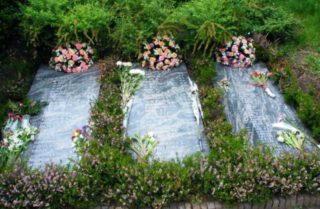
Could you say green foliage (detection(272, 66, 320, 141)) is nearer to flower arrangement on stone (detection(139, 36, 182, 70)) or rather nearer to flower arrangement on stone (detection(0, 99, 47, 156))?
flower arrangement on stone (detection(139, 36, 182, 70))

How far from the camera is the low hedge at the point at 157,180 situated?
492cm

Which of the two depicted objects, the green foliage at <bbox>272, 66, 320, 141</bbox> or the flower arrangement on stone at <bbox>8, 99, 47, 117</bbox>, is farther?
the flower arrangement on stone at <bbox>8, 99, 47, 117</bbox>

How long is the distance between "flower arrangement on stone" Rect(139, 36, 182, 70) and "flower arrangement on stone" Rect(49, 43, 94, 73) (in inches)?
34.3

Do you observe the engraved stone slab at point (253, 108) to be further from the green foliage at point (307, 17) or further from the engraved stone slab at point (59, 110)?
the engraved stone slab at point (59, 110)

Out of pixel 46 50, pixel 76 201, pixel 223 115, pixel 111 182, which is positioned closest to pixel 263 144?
pixel 223 115

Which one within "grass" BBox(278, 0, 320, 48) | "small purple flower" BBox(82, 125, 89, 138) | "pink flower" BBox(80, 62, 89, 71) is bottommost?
"small purple flower" BBox(82, 125, 89, 138)

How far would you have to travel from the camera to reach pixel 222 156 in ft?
17.2

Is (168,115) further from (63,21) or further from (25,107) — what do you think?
(63,21)

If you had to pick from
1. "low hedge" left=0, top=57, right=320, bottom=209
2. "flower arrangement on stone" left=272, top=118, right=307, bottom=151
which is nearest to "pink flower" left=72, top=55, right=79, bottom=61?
"low hedge" left=0, top=57, right=320, bottom=209

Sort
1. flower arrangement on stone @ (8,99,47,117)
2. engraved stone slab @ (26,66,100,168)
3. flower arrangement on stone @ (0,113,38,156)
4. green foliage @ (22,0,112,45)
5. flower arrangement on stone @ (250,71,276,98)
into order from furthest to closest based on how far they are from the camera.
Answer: green foliage @ (22,0,112,45), flower arrangement on stone @ (250,71,276,98), flower arrangement on stone @ (8,99,47,117), engraved stone slab @ (26,66,100,168), flower arrangement on stone @ (0,113,38,156)

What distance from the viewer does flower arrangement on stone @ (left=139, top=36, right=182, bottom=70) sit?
24.2ft

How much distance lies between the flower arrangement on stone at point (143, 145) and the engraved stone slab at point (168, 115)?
0.13m

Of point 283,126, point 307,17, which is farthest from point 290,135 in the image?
point 307,17

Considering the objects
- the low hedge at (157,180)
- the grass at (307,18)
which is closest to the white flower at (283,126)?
the low hedge at (157,180)
